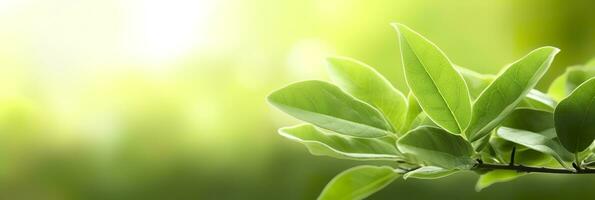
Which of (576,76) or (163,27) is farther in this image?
(163,27)

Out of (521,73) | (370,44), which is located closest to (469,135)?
(521,73)

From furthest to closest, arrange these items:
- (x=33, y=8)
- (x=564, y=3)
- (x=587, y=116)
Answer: (x=564, y=3)
(x=33, y=8)
(x=587, y=116)

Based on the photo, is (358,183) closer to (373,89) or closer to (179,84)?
(373,89)

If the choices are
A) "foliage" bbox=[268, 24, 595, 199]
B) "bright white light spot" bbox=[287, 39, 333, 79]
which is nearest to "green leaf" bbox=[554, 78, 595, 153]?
"foliage" bbox=[268, 24, 595, 199]

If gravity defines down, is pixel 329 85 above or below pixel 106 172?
above

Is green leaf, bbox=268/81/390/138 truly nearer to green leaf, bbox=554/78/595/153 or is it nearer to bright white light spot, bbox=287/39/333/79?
green leaf, bbox=554/78/595/153

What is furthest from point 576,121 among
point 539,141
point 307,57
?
point 307,57

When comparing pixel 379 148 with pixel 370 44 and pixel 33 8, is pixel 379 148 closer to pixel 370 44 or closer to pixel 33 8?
pixel 370 44
